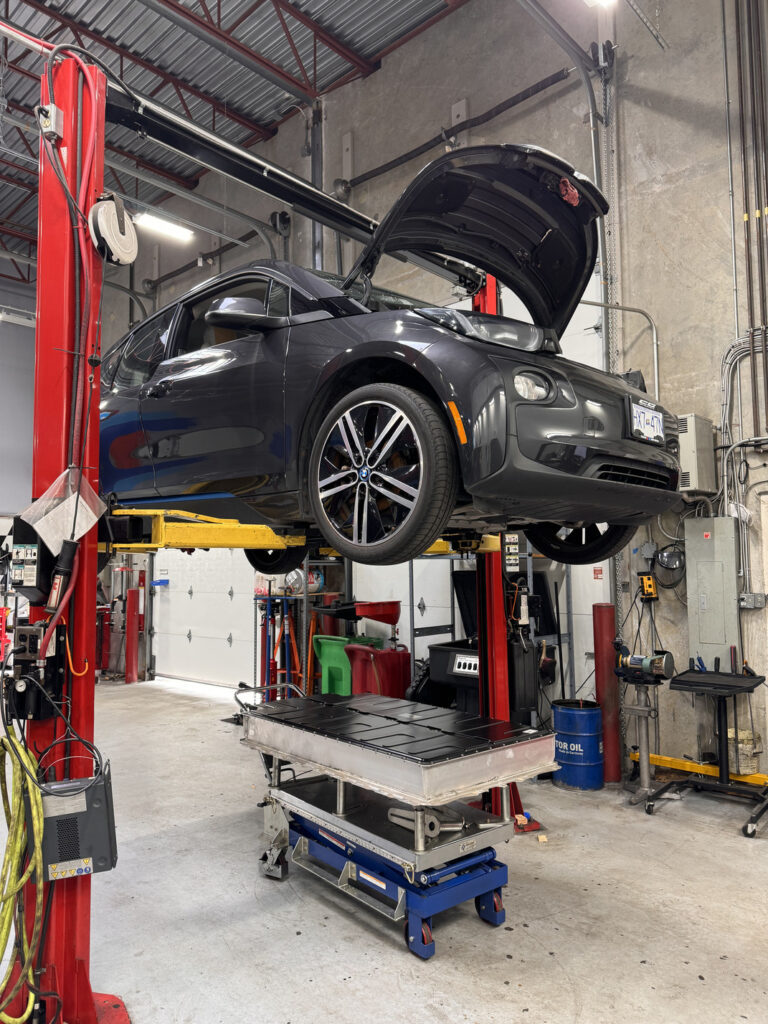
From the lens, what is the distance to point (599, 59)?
231 inches

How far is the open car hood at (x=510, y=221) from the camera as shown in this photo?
2.45 m

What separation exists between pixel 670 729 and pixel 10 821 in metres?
4.72

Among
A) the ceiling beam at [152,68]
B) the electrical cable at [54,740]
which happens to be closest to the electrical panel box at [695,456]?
the electrical cable at [54,740]

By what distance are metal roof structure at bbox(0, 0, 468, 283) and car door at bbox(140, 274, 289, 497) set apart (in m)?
4.06

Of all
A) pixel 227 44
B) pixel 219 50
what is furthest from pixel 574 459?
pixel 219 50

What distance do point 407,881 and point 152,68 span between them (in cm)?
860

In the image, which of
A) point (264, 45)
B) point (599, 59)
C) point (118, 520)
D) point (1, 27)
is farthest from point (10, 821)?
point (264, 45)

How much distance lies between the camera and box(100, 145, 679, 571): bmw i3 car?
2344 mm

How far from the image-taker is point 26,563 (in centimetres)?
234

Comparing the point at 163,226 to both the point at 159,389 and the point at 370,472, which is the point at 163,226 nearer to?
the point at 159,389

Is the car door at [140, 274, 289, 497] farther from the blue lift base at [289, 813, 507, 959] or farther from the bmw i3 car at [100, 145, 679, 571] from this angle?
the blue lift base at [289, 813, 507, 959]

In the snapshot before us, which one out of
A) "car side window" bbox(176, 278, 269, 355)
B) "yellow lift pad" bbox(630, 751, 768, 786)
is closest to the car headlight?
"car side window" bbox(176, 278, 269, 355)

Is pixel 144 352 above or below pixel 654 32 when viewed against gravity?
below

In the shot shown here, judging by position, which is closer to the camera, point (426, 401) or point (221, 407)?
point (426, 401)
